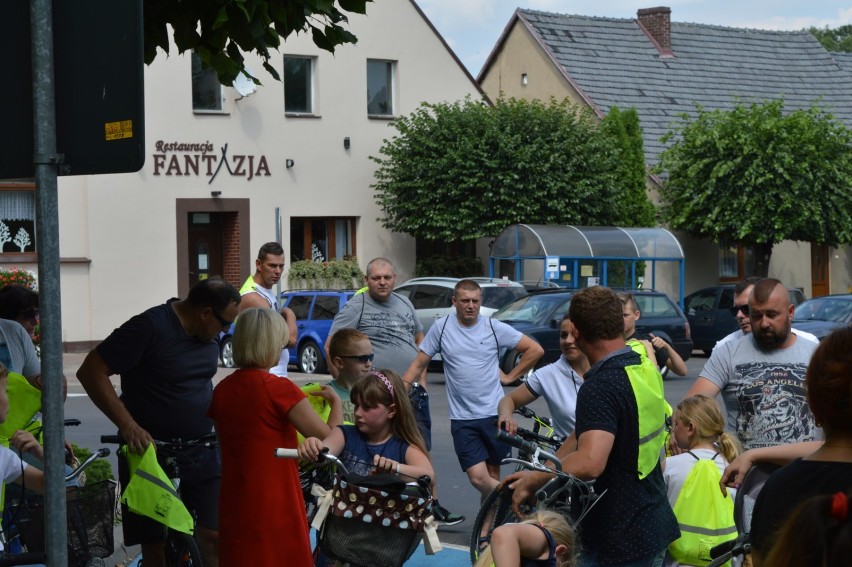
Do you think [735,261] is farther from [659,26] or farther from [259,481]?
[259,481]

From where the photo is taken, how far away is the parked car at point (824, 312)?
21.2m

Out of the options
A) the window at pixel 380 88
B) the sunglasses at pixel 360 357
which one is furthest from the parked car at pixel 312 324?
the sunglasses at pixel 360 357

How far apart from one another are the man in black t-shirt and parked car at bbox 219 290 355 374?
1782 cm

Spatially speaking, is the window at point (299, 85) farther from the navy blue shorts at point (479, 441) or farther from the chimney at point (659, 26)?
the navy blue shorts at point (479, 441)

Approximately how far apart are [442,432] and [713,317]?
44.7ft

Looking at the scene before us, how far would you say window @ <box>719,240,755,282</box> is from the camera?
1459 inches

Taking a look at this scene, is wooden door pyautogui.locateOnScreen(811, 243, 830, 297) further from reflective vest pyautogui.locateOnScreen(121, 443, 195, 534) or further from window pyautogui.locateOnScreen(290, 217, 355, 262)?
reflective vest pyautogui.locateOnScreen(121, 443, 195, 534)

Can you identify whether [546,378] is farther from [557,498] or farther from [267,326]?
[267,326]

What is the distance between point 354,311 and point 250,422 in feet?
13.3

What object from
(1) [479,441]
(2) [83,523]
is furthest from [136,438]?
(1) [479,441]

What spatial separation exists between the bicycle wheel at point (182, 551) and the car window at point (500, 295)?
16513 mm

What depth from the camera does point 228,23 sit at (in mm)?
6688

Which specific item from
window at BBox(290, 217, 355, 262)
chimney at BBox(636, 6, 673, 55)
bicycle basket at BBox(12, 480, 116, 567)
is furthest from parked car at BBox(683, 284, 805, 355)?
bicycle basket at BBox(12, 480, 116, 567)

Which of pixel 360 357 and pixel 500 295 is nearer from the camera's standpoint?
pixel 360 357
